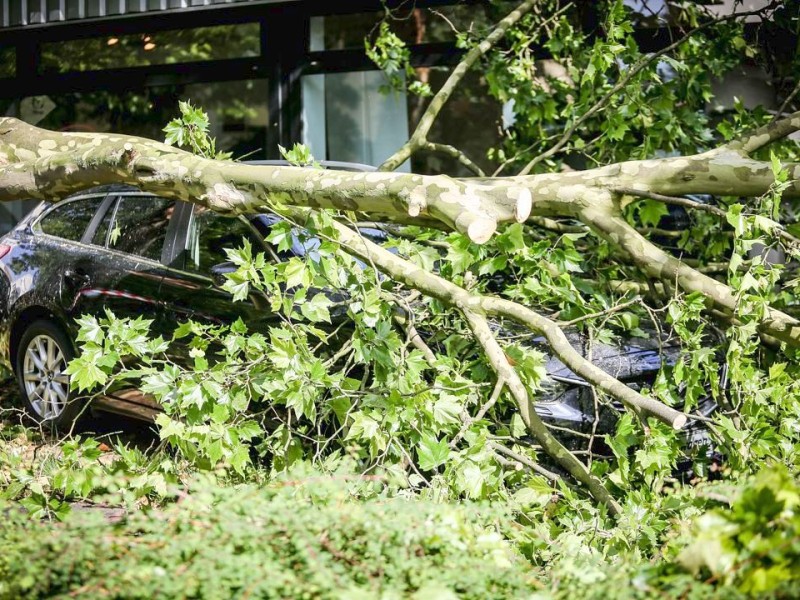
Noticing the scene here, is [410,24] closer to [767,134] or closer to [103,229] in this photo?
[103,229]

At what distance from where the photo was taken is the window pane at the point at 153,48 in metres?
10.6

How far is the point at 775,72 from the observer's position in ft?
26.0

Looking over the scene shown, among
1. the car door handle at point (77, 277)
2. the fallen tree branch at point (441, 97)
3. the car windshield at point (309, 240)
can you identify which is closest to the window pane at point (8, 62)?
the car door handle at point (77, 277)

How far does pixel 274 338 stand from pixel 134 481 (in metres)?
0.93

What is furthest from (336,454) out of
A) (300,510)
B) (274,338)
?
(300,510)

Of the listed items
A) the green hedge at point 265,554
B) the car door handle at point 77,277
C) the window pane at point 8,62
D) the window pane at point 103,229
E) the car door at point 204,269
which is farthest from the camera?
the window pane at point 8,62

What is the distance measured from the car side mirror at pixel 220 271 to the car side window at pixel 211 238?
3 centimetres

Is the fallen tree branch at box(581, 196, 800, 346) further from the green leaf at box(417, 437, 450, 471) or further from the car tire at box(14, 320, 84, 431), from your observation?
the car tire at box(14, 320, 84, 431)

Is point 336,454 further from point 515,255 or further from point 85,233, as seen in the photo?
point 85,233

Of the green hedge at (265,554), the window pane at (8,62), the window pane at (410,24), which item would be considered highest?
the window pane at (410,24)

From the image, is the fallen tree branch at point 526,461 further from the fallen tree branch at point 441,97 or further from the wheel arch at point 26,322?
the wheel arch at point 26,322

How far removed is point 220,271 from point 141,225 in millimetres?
997

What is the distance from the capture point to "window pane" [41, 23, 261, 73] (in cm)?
1064

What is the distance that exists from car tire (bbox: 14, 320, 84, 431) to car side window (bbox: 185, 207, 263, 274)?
4.37ft
